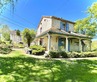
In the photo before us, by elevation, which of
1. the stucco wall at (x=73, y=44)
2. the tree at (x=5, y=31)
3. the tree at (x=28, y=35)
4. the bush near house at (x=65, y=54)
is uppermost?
the tree at (x=5, y=31)

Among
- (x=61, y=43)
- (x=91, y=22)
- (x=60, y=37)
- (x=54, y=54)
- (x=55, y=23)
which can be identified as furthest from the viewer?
(x=55, y=23)

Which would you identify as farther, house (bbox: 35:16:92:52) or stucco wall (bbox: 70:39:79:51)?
stucco wall (bbox: 70:39:79:51)

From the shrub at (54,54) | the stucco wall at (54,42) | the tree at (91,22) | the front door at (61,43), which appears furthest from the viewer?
the front door at (61,43)

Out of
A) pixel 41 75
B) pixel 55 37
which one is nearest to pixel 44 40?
→ pixel 55 37

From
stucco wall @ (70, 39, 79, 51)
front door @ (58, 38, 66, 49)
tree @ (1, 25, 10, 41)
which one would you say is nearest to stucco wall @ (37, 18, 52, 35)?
front door @ (58, 38, 66, 49)

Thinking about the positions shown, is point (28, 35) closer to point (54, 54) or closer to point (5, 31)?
point (5, 31)

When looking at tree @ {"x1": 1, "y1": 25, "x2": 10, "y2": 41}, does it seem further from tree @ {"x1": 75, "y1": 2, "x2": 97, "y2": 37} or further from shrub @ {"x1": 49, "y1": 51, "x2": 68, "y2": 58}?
shrub @ {"x1": 49, "y1": 51, "x2": 68, "y2": 58}

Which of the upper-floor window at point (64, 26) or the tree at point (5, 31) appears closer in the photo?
the upper-floor window at point (64, 26)

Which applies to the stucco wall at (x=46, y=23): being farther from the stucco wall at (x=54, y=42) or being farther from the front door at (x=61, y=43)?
the front door at (x=61, y=43)

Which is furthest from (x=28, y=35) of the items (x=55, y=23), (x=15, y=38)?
(x=15, y=38)

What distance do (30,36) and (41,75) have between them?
32.3 metres

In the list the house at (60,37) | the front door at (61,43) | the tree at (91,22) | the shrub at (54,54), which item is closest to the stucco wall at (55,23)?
the house at (60,37)

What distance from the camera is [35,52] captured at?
858 inches

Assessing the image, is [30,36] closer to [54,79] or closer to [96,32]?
[96,32]
